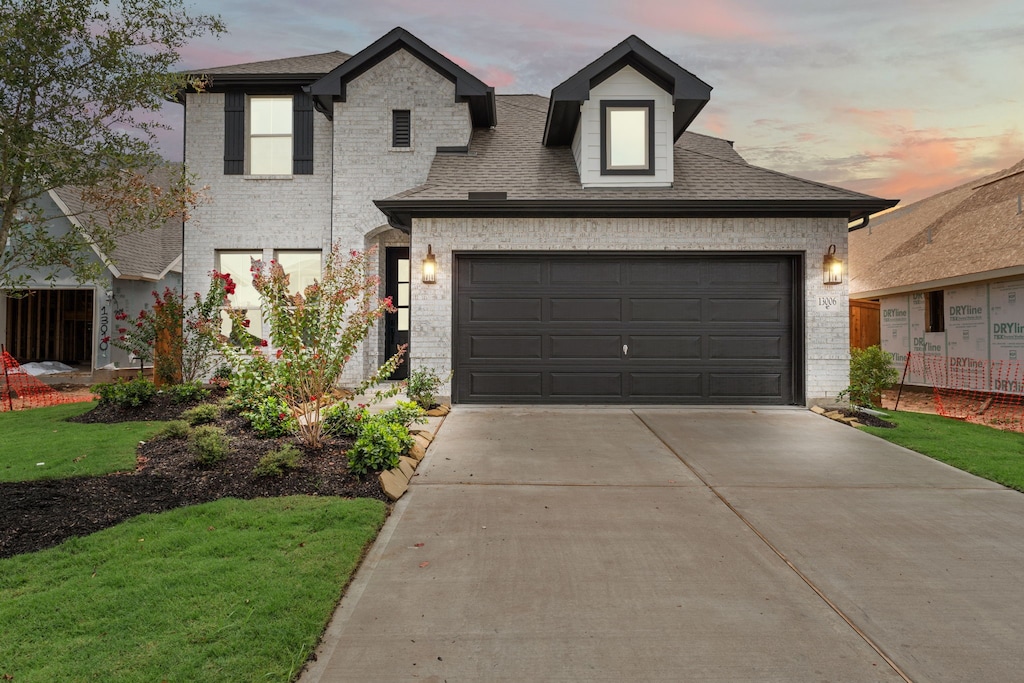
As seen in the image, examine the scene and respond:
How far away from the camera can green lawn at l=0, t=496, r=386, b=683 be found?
238cm

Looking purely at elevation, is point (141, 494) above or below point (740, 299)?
below

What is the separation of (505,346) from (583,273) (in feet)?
6.27

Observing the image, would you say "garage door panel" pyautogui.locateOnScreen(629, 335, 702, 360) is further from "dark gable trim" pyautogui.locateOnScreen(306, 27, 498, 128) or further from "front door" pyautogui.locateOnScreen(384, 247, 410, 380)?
"dark gable trim" pyautogui.locateOnScreen(306, 27, 498, 128)

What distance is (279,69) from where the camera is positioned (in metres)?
12.2

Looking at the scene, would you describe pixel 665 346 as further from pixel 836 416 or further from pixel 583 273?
pixel 836 416

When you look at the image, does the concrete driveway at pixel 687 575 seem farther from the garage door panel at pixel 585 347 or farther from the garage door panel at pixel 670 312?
the garage door panel at pixel 670 312

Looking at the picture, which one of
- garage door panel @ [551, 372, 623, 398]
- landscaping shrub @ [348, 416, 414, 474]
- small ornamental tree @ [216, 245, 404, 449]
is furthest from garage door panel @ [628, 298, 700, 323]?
landscaping shrub @ [348, 416, 414, 474]

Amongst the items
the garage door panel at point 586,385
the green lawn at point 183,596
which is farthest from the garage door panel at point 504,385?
the green lawn at point 183,596

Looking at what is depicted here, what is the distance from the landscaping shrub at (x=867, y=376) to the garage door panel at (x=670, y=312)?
2.72 meters

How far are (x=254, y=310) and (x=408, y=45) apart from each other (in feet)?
21.1

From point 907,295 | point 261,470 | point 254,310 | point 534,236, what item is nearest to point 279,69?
point 254,310

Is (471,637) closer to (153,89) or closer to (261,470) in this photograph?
(261,470)

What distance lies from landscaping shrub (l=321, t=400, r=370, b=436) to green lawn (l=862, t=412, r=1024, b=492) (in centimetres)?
669

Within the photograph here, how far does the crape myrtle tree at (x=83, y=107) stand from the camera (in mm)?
4332
